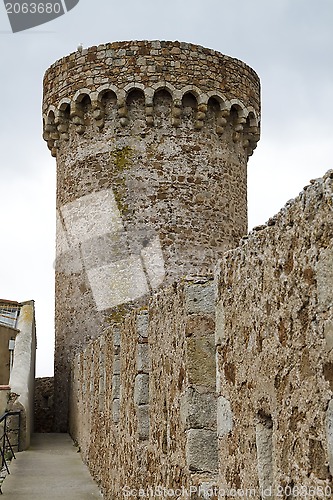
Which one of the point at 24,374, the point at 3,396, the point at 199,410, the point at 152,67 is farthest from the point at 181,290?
the point at 152,67

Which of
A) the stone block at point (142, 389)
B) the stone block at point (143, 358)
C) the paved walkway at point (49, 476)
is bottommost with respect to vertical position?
the paved walkway at point (49, 476)

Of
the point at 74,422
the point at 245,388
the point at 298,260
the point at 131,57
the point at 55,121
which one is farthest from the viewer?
the point at 55,121

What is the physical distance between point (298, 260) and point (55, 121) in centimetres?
1521

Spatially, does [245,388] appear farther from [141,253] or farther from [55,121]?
[55,121]

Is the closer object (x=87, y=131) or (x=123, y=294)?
(x=123, y=294)

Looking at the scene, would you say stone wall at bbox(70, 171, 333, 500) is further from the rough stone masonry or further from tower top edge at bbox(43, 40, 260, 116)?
tower top edge at bbox(43, 40, 260, 116)

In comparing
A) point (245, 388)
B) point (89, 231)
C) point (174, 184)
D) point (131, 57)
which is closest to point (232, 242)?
point (174, 184)

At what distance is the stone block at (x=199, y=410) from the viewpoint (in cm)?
438

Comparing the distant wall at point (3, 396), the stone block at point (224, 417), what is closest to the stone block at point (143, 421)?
the stone block at point (224, 417)

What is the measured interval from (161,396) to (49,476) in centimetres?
557

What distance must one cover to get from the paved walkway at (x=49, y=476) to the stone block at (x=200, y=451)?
186 inches

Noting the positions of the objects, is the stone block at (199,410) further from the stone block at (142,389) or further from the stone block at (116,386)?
the stone block at (116,386)

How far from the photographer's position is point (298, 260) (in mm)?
2871

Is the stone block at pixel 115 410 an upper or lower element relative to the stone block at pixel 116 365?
lower
